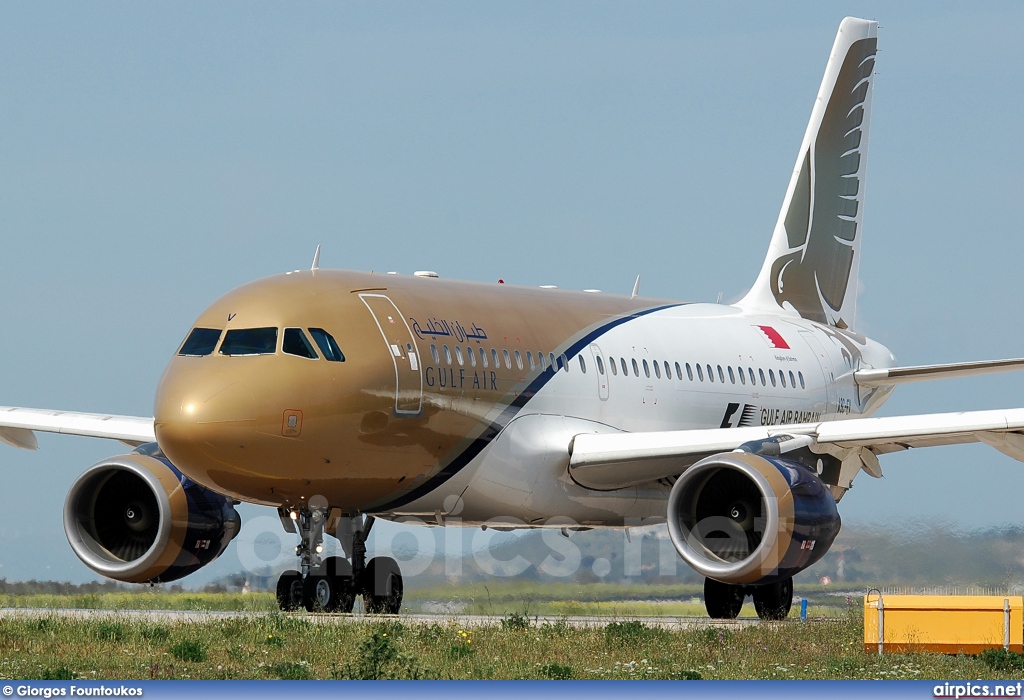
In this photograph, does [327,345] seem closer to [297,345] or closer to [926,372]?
[297,345]

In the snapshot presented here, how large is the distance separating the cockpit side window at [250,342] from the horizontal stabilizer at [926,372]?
10072 mm

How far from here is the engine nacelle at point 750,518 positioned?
16.1 m

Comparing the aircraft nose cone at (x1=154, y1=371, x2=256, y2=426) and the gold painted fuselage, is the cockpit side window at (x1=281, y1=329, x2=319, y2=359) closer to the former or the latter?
the gold painted fuselage

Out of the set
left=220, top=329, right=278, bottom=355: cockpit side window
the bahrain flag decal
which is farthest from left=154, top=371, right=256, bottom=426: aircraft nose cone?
the bahrain flag decal

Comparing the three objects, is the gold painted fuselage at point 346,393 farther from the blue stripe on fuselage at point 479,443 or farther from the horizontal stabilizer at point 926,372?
the horizontal stabilizer at point 926,372

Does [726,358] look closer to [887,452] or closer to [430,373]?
[887,452]

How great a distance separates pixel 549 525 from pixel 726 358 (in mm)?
4129

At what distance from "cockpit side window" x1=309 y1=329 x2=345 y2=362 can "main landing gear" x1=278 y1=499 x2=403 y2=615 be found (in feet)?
5.10

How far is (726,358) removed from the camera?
21938 mm

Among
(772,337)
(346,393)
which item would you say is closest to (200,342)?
(346,393)

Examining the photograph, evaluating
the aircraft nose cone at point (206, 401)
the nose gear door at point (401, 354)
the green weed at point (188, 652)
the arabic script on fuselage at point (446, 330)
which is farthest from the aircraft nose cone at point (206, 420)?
the green weed at point (188, 652)

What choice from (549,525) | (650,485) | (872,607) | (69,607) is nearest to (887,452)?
(650,485)

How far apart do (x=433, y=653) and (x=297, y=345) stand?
13.5 feet

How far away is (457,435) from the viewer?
55.7ft
